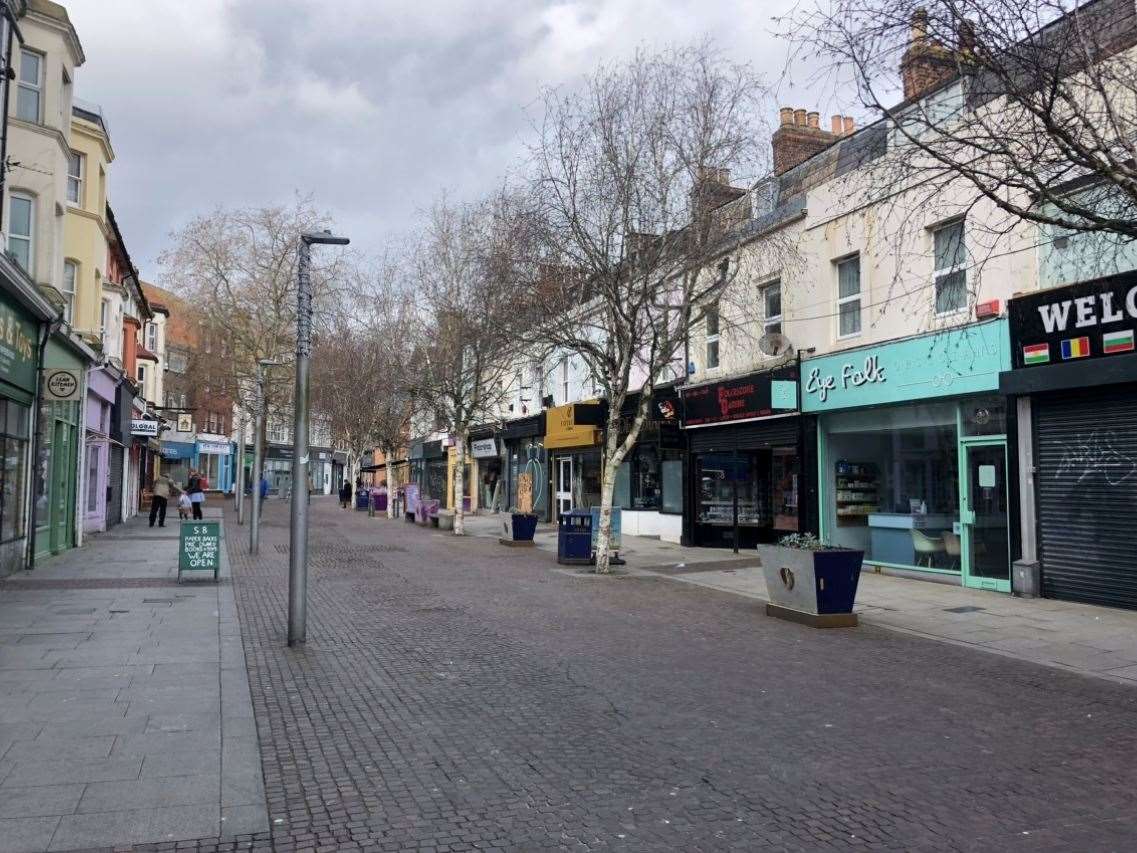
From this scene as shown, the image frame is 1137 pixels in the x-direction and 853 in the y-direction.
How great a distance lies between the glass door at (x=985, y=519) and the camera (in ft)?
42.9

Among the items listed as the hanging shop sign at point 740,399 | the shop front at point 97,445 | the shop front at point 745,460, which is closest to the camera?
the hanging shop sign at point 740,399

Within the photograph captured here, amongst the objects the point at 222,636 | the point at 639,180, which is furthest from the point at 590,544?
the point at 222,636

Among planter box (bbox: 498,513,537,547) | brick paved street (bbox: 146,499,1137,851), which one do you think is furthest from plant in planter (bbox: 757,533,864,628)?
planter box (bbox: 498,513,537,547)

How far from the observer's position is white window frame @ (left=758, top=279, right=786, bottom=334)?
18.2 meters

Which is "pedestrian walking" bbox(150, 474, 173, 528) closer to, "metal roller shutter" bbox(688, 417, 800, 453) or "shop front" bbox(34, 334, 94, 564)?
"shop front" bbox(34, 334, 94, 564)

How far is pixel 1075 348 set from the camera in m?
11.8

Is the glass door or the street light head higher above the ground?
the street light head

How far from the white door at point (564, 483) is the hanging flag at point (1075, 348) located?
18802 mm

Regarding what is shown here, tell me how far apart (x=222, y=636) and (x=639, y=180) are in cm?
1045

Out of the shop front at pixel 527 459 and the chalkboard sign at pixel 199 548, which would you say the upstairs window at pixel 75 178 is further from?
the shop front at pixel 527 459

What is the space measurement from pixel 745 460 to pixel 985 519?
7224 mm

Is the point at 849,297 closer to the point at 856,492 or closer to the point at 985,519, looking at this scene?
the point at 856,492

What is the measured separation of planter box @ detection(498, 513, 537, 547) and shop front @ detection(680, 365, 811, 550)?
12.6ft

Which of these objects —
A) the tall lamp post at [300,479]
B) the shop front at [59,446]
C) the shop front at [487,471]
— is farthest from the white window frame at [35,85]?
the shop front at [487,471]
